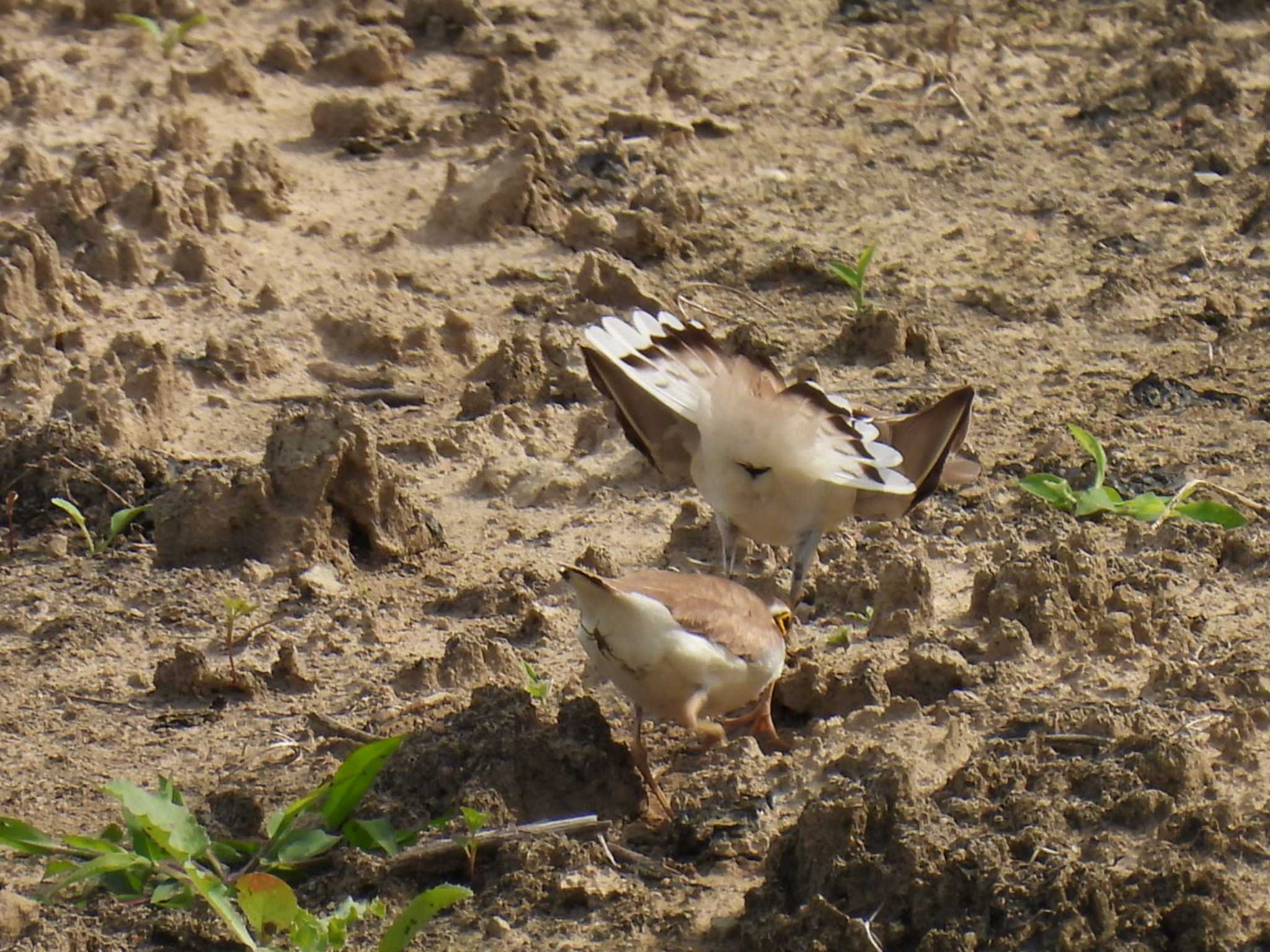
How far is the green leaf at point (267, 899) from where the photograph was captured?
12.9ft

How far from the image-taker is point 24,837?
420 centimetres

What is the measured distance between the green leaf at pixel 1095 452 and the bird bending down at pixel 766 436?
0.40 metres

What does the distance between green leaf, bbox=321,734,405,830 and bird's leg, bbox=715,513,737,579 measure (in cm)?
169

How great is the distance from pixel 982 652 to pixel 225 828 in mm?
2084

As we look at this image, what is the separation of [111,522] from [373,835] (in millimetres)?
2184

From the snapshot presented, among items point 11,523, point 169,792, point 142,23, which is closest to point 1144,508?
point 169,792

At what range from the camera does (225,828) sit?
14.8ft

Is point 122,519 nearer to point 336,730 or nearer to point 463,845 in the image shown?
point 336,730

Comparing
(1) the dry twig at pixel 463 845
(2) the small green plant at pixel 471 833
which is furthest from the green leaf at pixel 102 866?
(2) the small green plant at pixel 471 833

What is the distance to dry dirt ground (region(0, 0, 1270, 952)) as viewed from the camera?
4219 millimetres

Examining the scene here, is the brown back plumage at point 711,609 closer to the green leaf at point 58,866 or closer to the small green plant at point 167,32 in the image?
the green leaf at point 58,866

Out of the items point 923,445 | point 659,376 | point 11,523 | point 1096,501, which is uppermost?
point 659,376

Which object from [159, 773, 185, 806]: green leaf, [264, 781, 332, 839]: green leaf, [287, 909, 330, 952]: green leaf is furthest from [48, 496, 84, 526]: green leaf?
[287, 909, 330, 952]: green leaf

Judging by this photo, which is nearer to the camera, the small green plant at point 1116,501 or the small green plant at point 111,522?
the small green plant at point 1116,501
